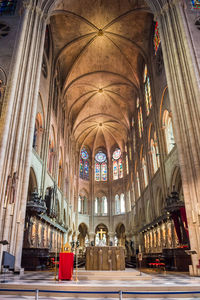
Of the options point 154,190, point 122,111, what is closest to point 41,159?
point 154,190

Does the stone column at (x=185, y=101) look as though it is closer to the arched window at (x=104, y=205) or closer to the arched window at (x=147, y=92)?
the arched window at (x=147, y=92)

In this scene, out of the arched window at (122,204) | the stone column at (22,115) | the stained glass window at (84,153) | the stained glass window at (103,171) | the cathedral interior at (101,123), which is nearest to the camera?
the stone column at (22,115)

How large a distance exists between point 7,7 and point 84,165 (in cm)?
2669

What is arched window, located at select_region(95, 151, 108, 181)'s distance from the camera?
39.8 m

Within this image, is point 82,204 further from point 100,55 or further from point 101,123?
point 100,55

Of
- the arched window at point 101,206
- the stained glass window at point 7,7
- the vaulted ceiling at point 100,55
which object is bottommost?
the arched window at point 101,206

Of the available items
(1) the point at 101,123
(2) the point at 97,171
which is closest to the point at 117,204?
(2) the point at 97,171

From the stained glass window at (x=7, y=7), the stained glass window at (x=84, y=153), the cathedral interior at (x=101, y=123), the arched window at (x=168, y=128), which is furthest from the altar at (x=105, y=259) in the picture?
the stained glass window at (x=84, y=153)

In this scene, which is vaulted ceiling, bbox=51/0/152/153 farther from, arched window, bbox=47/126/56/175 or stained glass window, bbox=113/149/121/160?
arched window, bbox=47/126/56/175

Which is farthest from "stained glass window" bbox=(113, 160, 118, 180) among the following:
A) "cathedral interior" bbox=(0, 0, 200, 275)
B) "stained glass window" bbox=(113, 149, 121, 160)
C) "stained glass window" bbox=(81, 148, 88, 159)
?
Answer: "stained glass window" bbox=(81, 148, 88, 159)

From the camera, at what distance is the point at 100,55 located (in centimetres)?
2475

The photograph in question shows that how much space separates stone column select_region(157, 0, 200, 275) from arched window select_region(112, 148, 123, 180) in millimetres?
26316

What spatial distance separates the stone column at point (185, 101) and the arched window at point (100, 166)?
27.9 meters

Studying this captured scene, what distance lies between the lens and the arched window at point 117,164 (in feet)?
127
